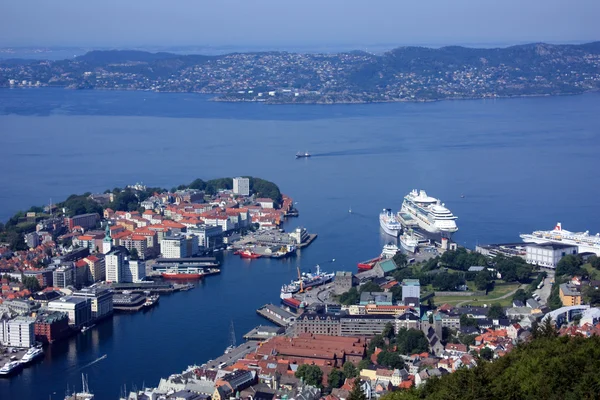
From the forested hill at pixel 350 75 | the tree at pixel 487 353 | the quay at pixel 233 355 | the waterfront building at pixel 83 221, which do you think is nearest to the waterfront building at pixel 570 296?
the tree at pixel 487 353

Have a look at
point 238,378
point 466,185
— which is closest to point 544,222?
point 466,185

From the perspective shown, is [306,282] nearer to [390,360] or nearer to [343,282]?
[343,282]

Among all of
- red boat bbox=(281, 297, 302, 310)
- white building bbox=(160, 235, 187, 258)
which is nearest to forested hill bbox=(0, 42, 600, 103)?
white building bbox=(160, 235, 187, 258)

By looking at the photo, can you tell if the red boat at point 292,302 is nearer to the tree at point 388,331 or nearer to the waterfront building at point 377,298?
the waterfront building at point 377,298

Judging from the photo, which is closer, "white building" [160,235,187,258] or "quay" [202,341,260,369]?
"quay" [202,341,260,369]

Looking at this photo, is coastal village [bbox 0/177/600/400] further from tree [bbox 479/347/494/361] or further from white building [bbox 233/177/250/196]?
white building [bbox 233/177/250/196]
